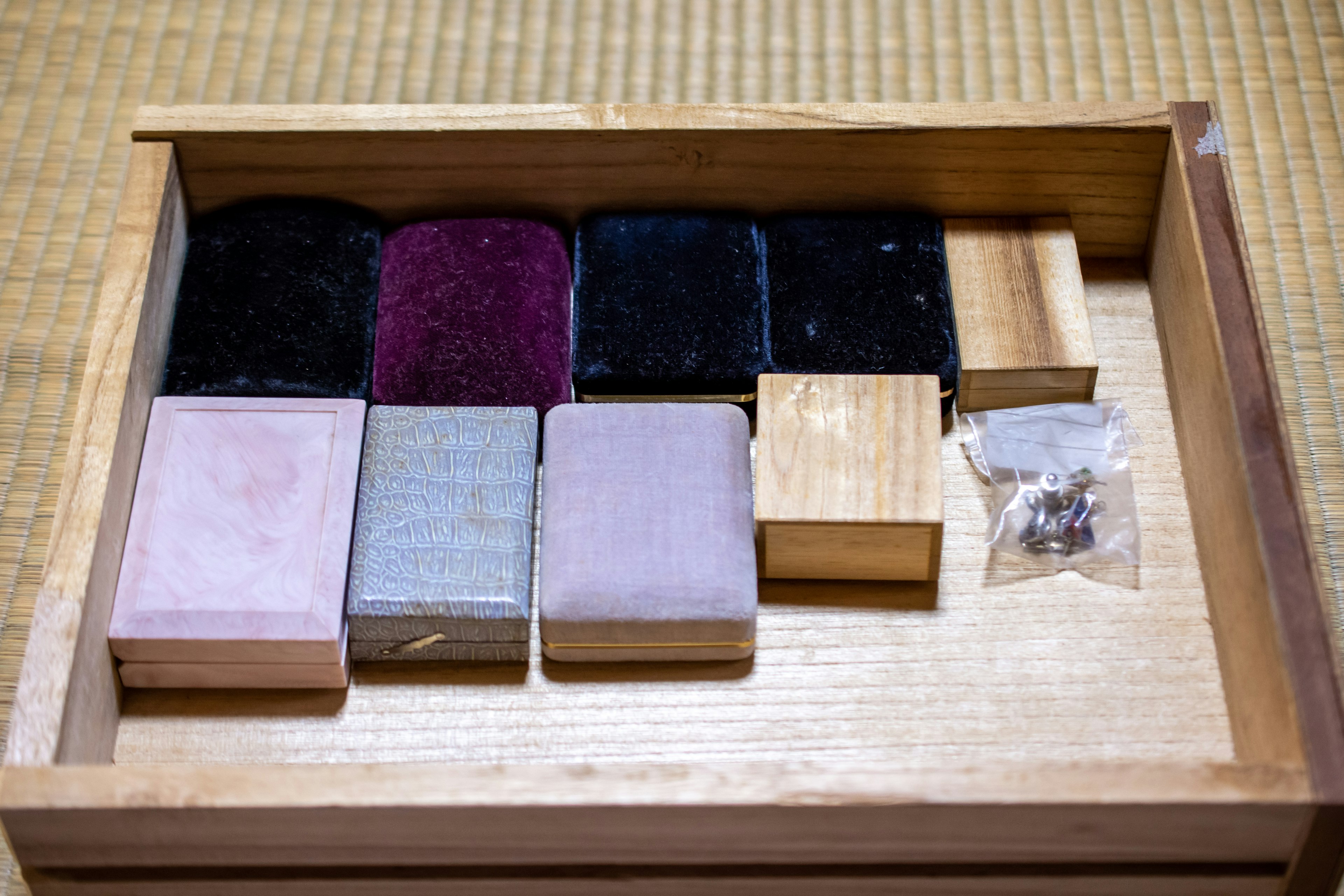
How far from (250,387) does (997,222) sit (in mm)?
692

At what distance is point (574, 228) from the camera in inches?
52.9

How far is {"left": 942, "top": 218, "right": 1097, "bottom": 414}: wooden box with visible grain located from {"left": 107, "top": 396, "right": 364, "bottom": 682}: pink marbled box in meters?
0.54

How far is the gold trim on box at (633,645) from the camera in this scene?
1112mm

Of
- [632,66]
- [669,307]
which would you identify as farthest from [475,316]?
[632,66]

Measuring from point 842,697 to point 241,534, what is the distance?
0.49 meters

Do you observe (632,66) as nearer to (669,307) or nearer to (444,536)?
(669,307)

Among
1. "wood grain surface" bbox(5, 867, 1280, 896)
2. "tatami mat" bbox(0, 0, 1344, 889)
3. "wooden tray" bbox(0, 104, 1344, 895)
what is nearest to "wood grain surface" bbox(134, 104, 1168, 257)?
"wooden tray" bbox(0, 104, 1344, 895)

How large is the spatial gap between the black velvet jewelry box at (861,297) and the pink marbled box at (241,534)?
0.39 m

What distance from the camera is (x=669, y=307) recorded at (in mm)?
1245

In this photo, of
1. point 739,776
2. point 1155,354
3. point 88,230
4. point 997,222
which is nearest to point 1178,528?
point 1155,354

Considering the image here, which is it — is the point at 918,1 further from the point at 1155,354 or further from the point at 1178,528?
the point at 1178,528

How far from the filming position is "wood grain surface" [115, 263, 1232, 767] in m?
1.09

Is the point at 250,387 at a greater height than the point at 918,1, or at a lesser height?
lesser

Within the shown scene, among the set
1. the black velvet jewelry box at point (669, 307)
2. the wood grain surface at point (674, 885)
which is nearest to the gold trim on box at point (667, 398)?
the black velvet jewelry box at point (669, 307)
